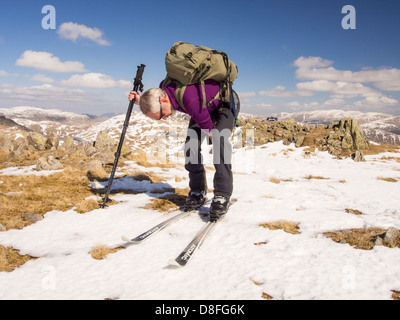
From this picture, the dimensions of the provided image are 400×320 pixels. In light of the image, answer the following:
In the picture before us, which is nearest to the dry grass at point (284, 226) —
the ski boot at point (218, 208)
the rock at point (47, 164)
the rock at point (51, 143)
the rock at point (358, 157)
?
the ski boot at point (218, 208)

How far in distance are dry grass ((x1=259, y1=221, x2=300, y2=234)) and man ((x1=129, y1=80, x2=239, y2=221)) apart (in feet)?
3.40

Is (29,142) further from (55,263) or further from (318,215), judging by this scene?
(318,215)

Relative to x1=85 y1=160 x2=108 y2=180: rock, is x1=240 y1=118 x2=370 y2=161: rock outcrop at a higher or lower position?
higher

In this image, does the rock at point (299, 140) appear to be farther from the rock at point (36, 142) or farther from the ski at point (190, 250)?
the rock at point (36, 142)

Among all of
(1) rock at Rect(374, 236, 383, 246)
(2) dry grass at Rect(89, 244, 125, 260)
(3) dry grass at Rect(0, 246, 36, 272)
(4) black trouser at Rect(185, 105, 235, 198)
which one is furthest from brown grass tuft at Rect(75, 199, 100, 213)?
(1) rock at Rect(374, 236, 383, 246)

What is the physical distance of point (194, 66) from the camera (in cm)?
435

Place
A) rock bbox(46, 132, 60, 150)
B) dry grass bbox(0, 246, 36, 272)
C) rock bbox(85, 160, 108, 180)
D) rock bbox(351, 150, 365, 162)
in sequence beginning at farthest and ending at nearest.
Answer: rock bbox(351, 150, 365, 162) < rock bbox(46, 132, 60, 150) < rock bbox(85, 160, 108, 180) < dry grass bbox(0, 246, 36, 272)

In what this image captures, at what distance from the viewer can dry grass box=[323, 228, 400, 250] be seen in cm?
408

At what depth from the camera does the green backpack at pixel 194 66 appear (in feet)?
14.4

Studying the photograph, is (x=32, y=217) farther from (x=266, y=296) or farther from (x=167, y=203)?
(x=266, y=296)

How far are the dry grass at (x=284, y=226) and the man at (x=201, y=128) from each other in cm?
104

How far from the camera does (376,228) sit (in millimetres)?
5023

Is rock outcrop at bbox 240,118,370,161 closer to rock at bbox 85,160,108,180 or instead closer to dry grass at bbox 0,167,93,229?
rock at bbox 85,160,108,180
